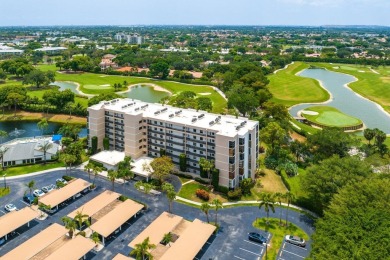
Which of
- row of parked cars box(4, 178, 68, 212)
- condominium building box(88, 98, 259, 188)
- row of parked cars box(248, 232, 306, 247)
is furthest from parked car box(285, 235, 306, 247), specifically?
row of parked cars box(4, 178, 68, 212)

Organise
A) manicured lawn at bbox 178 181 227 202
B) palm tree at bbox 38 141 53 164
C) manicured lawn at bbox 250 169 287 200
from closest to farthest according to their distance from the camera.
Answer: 1. manicured lawn at bbox 178 181 227 202
2. manicured lawn at bbox 250 169 287 200
3. palm tree at bbox 38 141 53 164

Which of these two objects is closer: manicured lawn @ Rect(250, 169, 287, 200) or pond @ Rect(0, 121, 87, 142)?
manicured lawn @ Rect(250, 169, 287, 200)

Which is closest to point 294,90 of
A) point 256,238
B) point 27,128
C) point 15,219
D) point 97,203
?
point 27,128

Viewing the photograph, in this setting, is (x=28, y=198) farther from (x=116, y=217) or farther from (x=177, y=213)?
(x=177, y=213)

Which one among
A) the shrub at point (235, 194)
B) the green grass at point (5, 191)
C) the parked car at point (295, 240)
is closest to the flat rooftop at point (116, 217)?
the shrub at point (235, 194)

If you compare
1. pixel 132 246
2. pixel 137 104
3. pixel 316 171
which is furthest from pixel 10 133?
pixel 316 171

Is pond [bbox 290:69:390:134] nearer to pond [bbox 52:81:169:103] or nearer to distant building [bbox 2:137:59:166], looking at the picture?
pond [bbox 52:81:169:103]

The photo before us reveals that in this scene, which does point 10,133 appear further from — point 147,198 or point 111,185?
point 147,198

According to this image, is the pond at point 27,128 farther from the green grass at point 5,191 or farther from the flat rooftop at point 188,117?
the green grass at point 5,191
